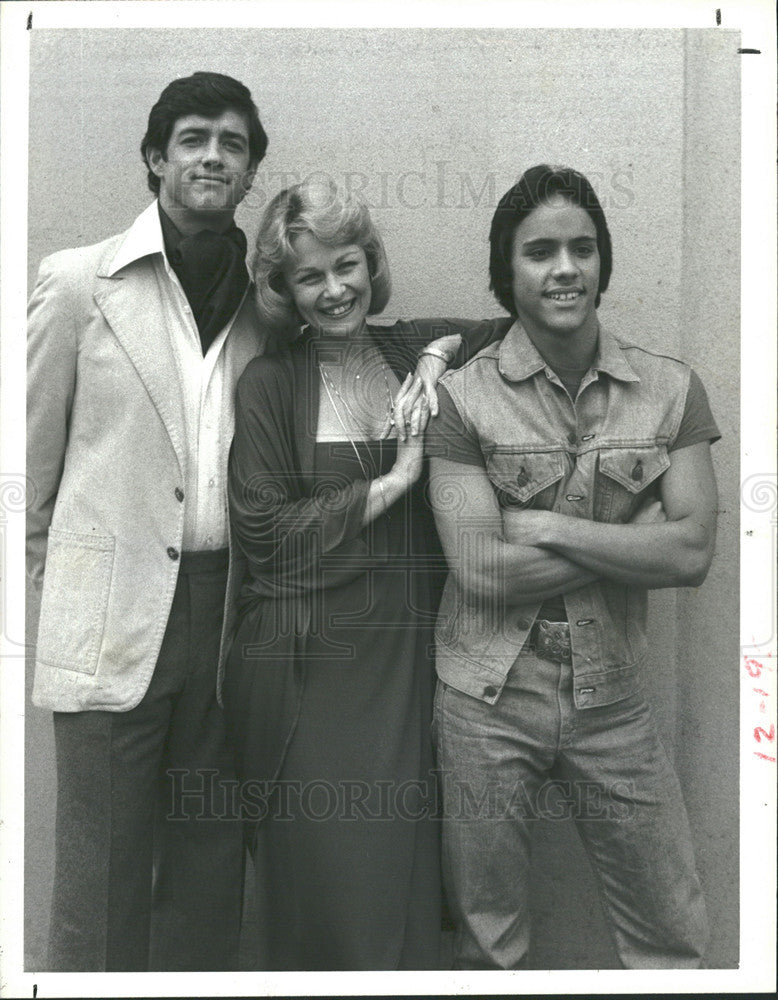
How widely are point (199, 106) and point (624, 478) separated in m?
1.62

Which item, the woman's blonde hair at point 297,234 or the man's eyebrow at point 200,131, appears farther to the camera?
the man's eyebrow at point 200,131

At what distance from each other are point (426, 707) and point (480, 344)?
3.51ft

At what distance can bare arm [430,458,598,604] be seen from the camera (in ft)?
11.2

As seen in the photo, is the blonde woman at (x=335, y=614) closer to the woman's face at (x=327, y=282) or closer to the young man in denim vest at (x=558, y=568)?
the woman's face at (x=327, y=282)

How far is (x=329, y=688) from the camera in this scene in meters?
3.45

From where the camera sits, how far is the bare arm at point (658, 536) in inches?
132

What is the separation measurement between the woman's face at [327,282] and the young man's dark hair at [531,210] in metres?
0.42

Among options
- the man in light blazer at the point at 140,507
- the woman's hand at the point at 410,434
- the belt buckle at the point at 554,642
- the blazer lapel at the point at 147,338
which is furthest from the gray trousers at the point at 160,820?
the belt buckle at the point at 554,642

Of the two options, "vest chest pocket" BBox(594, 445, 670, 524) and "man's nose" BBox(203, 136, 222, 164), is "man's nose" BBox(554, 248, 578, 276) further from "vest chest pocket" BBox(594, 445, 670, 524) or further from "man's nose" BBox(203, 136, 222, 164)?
"man's nose" BBox(203, 136, 222, 164)

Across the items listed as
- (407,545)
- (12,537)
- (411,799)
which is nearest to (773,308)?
(407,545)

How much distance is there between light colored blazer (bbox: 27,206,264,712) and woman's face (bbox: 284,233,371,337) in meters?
0.24

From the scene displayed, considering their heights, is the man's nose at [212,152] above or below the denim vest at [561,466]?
above

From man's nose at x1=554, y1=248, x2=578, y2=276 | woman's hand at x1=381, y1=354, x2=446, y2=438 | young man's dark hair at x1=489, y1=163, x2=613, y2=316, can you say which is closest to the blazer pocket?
woman's hand at x1=381, y1=354, x2=446, y2=438

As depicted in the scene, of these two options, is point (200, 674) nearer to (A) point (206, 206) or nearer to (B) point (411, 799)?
(B) point (411, 799)
